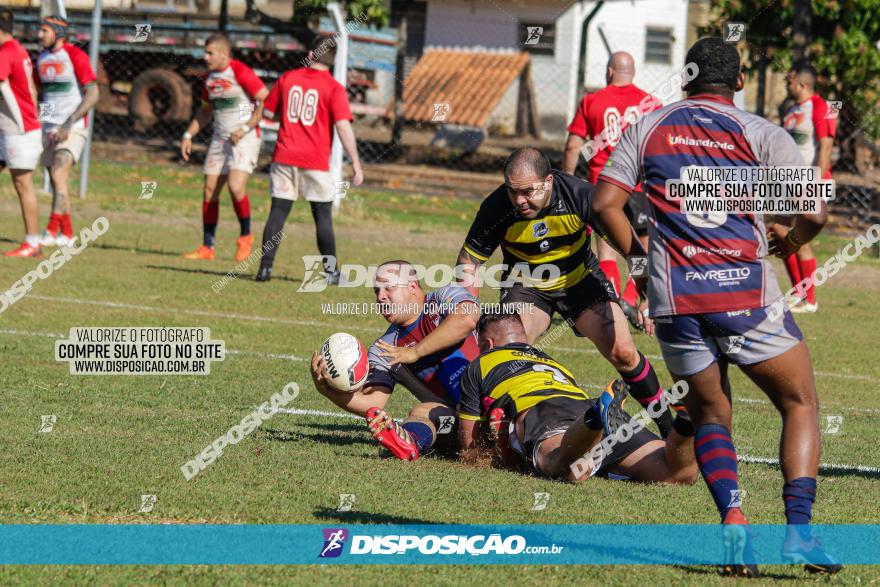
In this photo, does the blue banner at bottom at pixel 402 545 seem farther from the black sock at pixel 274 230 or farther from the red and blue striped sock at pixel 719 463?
the black sock at pixel 274 230

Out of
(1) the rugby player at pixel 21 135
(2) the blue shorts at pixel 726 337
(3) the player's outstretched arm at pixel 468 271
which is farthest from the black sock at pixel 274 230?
(2) the blue shorts at pixel 726 337

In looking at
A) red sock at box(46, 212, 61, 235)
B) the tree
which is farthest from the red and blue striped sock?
the tree

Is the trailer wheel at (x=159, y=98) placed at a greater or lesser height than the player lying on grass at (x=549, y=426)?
greater

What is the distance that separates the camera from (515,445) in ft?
21.7

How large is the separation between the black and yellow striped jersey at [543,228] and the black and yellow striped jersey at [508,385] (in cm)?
88

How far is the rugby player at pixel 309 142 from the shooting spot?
Answer: 1333 centimetres

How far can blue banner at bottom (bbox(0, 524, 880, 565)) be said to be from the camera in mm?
4742

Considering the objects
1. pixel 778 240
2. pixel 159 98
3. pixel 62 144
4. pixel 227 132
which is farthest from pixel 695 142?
pixel 159 98

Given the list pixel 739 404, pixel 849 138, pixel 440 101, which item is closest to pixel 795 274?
pixel 739 404

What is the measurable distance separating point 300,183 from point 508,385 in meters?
7.29

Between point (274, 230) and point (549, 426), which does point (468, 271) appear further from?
point (274, 230)

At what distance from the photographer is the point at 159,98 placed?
98.5 feet

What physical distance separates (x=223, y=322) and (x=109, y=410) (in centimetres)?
350

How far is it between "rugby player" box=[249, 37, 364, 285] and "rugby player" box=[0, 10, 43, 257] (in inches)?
99.9
